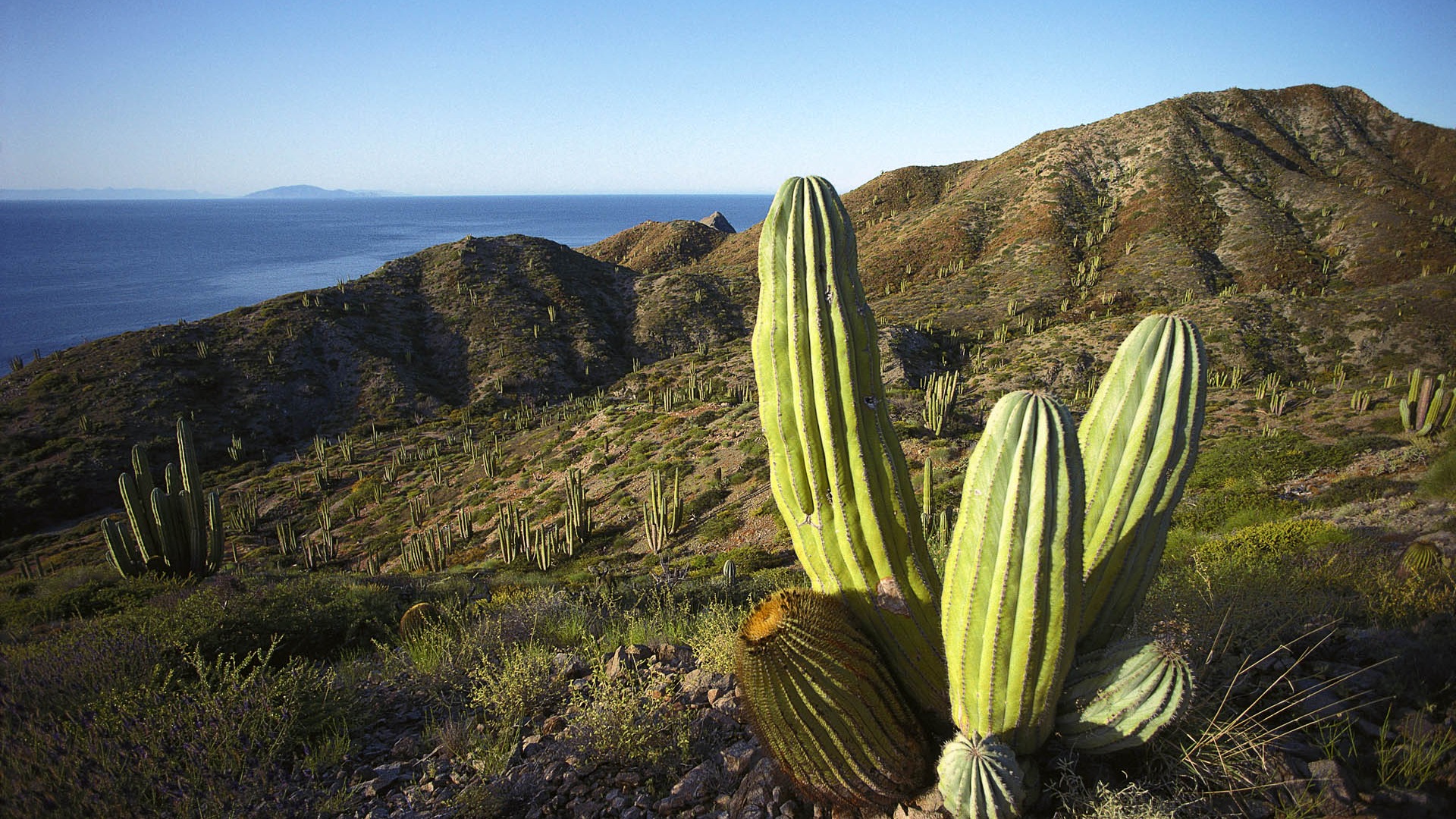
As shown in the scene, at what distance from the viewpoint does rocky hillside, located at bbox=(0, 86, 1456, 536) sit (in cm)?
2516

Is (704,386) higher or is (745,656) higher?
(745,656)

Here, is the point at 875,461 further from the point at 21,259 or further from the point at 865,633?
the point at 21,259

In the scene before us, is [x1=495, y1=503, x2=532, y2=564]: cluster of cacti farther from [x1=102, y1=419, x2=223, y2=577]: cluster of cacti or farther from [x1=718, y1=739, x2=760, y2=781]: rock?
[x1=718, y1=739, x2=760, y2=781]: rock

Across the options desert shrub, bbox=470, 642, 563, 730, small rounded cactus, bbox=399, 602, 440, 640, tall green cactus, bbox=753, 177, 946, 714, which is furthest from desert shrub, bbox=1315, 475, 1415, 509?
small rounded cactus, bbox=399, 602, 440, 640

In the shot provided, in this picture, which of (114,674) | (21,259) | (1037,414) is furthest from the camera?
(21,259)

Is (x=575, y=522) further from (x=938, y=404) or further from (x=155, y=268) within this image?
(x=155, y=268)

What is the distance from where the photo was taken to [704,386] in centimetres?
2608

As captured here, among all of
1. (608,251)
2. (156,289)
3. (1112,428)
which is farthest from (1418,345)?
(156,289)

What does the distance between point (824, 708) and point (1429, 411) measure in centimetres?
1828

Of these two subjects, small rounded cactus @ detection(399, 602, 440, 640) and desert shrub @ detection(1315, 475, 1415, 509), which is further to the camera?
desert shrub @ detection(1315, 475, 1415, 509)

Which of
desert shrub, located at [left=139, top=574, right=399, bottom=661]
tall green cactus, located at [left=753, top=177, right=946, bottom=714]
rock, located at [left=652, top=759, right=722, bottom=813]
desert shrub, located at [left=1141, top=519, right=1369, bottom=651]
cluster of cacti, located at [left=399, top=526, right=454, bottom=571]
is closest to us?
tall green cactus, located at [left=753, top=177, right=946, bottom=714]

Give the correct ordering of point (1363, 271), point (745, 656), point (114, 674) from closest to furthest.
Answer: point (745, 656) < point (114, 674) < point (1363, 271)

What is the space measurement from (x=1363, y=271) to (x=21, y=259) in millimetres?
173601

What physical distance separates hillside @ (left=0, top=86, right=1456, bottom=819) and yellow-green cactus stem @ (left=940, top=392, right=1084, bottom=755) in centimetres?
36
